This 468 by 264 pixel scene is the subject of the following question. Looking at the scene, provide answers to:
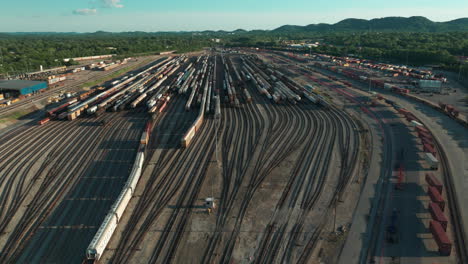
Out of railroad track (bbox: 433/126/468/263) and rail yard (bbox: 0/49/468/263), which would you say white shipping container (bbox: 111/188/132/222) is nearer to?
rail yard (bbox: 0/49/468/263)

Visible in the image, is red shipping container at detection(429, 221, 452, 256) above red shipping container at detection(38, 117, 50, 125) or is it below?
below

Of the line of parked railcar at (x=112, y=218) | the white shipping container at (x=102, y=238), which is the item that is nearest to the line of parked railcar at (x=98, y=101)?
the line of parked railcar at (x=112, y=218)

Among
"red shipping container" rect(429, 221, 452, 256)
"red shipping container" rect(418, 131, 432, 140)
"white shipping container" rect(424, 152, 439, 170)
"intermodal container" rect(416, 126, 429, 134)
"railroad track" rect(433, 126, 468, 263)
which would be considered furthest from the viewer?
"intermodal container" rect(416, 126, 429, 134)

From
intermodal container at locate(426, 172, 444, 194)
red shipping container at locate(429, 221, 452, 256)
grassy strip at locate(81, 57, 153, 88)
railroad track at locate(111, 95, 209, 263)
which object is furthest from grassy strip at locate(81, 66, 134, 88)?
red shipping container at locate(429, 221, 452, 256)

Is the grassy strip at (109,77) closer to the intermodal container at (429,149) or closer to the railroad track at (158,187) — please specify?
the railroad track at (158,187)

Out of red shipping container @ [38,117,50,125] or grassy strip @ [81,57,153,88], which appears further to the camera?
grassy strip @ [81,57,153,88]

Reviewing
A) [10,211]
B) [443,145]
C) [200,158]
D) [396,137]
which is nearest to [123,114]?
[200,158]

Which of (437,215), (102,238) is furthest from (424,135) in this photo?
(102,238)

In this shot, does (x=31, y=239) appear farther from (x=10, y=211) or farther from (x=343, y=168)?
(x=343, y=168)
